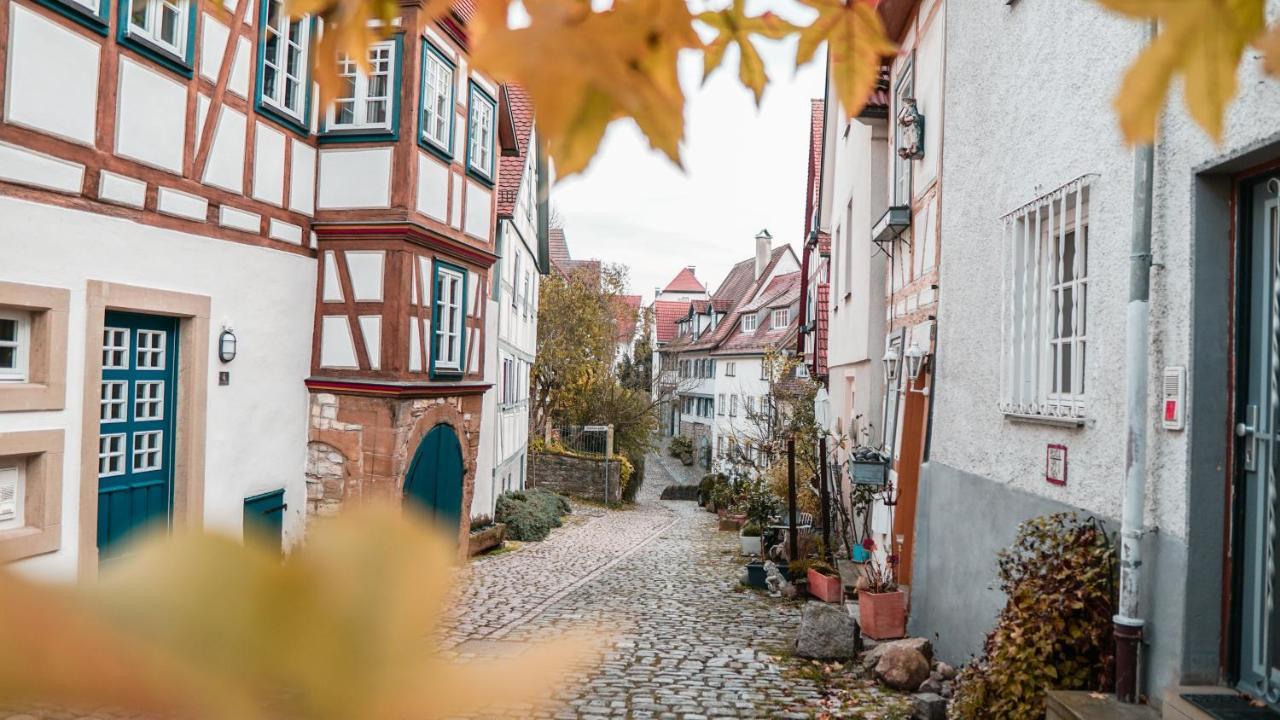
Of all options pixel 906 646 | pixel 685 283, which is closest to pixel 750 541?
pixel 906 646

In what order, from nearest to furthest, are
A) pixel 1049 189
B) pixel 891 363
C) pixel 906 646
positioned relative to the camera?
pixel 1049 189, pixel 906 646, pixel 891 363

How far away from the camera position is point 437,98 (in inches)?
427

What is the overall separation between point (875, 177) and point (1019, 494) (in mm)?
6013

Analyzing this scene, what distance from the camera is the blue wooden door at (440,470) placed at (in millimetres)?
11031

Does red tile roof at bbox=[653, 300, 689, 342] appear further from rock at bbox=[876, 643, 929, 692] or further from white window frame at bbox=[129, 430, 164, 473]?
rock at bbox=[876, 643, 929, 692]

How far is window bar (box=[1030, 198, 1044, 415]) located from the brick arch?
18.3 ft

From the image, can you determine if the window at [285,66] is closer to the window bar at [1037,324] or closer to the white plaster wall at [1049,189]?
the white plaster wall at [1049,189]

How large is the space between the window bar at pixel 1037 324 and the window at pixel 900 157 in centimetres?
367

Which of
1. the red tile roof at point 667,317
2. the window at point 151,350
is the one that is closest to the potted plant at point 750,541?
the window at point 151,350

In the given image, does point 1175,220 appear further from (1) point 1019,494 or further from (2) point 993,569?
(2) point 993,569

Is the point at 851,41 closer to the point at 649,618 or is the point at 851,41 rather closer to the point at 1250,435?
the point at 1250,435

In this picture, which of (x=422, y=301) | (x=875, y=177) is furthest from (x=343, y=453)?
(x=875, y=177)

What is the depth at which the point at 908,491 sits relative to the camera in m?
8.80

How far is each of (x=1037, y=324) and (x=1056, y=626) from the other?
1.81m
